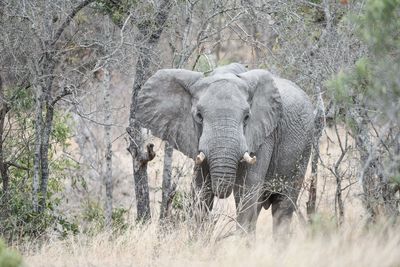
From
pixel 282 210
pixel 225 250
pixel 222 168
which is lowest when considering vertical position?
pixel 225 250

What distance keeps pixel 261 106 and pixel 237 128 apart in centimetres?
84

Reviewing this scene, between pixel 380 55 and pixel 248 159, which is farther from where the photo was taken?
pixel 248 159

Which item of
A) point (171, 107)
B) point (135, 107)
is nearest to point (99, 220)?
point (135, 107)

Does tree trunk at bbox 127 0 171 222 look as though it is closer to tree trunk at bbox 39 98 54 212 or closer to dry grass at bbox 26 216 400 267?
tree trunk at bbox 39 98 54 212

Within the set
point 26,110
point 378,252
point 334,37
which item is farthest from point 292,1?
point 378,252

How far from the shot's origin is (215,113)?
1109 cm

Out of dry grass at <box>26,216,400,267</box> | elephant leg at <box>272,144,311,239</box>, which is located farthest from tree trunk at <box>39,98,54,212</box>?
elephant leg at <box>272,144,311,239</box>

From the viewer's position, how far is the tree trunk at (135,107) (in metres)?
12.6

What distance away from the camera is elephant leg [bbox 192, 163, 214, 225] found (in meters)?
11.0

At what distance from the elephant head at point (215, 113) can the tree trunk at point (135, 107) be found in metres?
0.58

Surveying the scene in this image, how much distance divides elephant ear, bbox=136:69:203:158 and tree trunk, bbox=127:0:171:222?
47 cm

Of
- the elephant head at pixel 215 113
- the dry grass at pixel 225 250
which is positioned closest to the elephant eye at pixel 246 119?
the elephant head at pixel 215 113

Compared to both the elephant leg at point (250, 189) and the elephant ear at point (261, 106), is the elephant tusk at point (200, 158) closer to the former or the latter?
the elephant leg at point (250, 189)

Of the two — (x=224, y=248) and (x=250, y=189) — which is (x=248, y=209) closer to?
(x=250, y=189)
